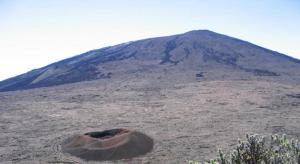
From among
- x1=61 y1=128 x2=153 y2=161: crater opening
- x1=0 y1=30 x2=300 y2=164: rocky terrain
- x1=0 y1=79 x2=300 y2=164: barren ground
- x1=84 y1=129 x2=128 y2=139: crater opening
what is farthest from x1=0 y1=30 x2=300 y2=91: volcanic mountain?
x1=61 y1=128 x2=153 y2=161: crater opening

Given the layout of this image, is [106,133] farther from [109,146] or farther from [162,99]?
[162,99]

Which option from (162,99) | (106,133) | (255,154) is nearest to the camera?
(255,154)

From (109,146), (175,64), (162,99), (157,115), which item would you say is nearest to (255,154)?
(109,146)

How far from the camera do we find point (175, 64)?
90375 millimetres

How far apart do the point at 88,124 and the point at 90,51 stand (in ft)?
275

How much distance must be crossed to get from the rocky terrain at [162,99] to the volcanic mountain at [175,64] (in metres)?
0.23

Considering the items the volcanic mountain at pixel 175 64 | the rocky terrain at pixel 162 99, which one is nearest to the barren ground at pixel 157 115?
the rocky terrain at pixel 162 99

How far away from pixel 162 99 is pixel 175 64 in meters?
33.5

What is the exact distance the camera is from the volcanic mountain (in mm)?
81688

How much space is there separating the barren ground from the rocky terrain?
99 millimetres

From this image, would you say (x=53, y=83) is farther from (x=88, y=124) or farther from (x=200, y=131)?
(x=200, y=131)

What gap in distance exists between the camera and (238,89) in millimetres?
64125

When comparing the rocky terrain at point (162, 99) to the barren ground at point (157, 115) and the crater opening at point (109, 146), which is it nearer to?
the barren ground at point (157, 115)

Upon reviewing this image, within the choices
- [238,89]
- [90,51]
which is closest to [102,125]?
[238,89]
